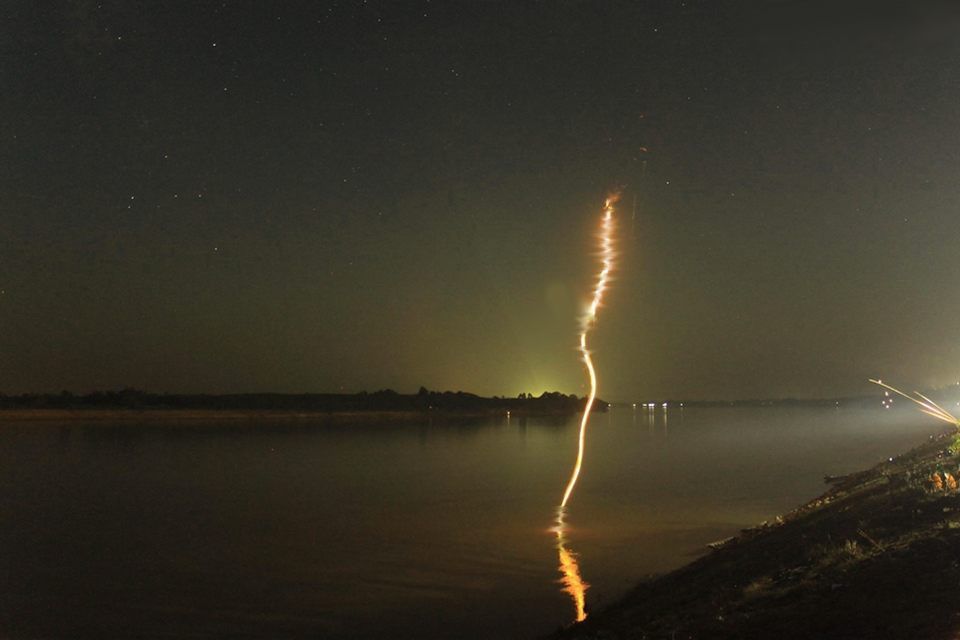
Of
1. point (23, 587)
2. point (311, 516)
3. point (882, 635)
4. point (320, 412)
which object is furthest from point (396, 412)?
point (882, 635)

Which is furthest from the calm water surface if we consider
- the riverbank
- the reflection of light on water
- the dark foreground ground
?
the riverbank

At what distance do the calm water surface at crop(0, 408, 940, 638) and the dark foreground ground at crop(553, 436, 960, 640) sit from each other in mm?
2856

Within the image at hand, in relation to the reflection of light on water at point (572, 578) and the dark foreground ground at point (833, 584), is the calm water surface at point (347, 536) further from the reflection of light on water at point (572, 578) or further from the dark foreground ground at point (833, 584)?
the dark foreground ground at point (833, 584)

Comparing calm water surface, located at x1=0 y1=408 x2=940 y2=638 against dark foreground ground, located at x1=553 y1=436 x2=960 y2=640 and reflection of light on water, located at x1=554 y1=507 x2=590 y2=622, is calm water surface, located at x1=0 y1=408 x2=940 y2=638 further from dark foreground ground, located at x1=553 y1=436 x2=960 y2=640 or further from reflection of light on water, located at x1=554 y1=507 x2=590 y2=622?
dark foreground ground, located at x1=553 y1=436 x2=960 y2=640

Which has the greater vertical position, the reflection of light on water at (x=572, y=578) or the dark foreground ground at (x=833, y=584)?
the dark foreground ground at (x=833, y=584)

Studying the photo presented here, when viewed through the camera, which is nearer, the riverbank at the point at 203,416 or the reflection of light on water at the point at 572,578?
the reflection of light on water at the point at 572,578

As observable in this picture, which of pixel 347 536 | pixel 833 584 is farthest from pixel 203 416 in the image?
pixel 833 584

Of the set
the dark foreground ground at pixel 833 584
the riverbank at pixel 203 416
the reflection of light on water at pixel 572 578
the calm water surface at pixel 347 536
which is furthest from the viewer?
the riverbank at pixel 203 416

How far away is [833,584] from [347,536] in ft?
57.0

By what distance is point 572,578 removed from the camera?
18641 millimetres

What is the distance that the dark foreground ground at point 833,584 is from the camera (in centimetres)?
838

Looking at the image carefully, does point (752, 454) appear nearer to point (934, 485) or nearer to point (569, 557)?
point (569, 557)

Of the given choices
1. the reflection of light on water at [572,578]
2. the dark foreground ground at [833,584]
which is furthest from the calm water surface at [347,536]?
the dark foreground ground at [833,584]

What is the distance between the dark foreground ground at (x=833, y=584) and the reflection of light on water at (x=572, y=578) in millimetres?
1283
